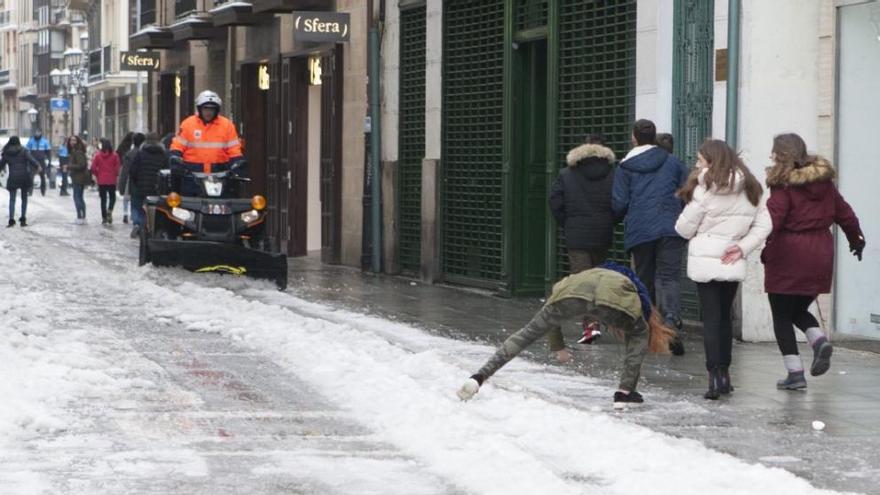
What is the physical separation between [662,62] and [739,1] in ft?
5.02

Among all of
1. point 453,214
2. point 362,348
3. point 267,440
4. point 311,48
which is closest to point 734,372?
point 362,348

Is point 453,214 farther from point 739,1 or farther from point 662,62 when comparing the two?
point 739,1

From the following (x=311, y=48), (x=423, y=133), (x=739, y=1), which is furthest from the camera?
(x=311, y=48)

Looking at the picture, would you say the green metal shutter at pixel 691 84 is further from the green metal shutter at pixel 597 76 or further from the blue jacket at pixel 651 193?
the blue jacket at pixel 651 193

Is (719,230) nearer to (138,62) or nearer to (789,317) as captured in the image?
(789,317)

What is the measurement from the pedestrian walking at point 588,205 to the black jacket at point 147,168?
641 inches

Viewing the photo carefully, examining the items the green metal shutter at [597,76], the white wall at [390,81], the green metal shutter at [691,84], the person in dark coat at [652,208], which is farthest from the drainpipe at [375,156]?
the person in dark coat at [652,208]

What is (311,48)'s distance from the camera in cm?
2839

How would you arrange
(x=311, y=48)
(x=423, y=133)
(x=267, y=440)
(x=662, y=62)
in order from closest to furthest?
(x=267, y=440)
(x=662, y=62)
(x=423, y=133)
(x=311, y=48)

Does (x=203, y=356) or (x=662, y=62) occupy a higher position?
(x=662, y=62)

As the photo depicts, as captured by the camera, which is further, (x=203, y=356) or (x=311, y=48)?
(x=311, y=48)

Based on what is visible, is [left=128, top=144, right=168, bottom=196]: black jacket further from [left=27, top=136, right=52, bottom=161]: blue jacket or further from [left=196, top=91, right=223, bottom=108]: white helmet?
[left=27, top=136, right=52, bottom=161]: blue jacket

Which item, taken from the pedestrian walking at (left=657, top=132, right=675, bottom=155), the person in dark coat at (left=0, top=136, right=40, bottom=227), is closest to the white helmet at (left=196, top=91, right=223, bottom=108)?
the pedestrian walking at (left=657, top=132, right=675, bottom=155)

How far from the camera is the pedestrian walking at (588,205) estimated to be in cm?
1532
